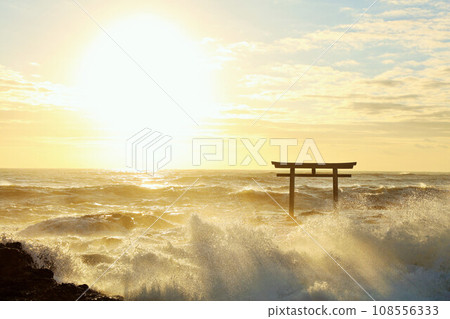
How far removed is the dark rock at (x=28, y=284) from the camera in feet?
22.6

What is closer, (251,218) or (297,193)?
(251,218)

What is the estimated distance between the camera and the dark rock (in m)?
6.89

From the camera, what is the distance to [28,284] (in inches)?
289

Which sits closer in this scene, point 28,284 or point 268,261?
point 28,284

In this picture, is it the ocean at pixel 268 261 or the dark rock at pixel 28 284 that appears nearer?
the dark rock at pixel 28 284

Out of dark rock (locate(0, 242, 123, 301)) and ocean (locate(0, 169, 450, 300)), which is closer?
dark rock (locate(0, 242, 123, 301))

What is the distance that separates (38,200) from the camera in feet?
81.6
